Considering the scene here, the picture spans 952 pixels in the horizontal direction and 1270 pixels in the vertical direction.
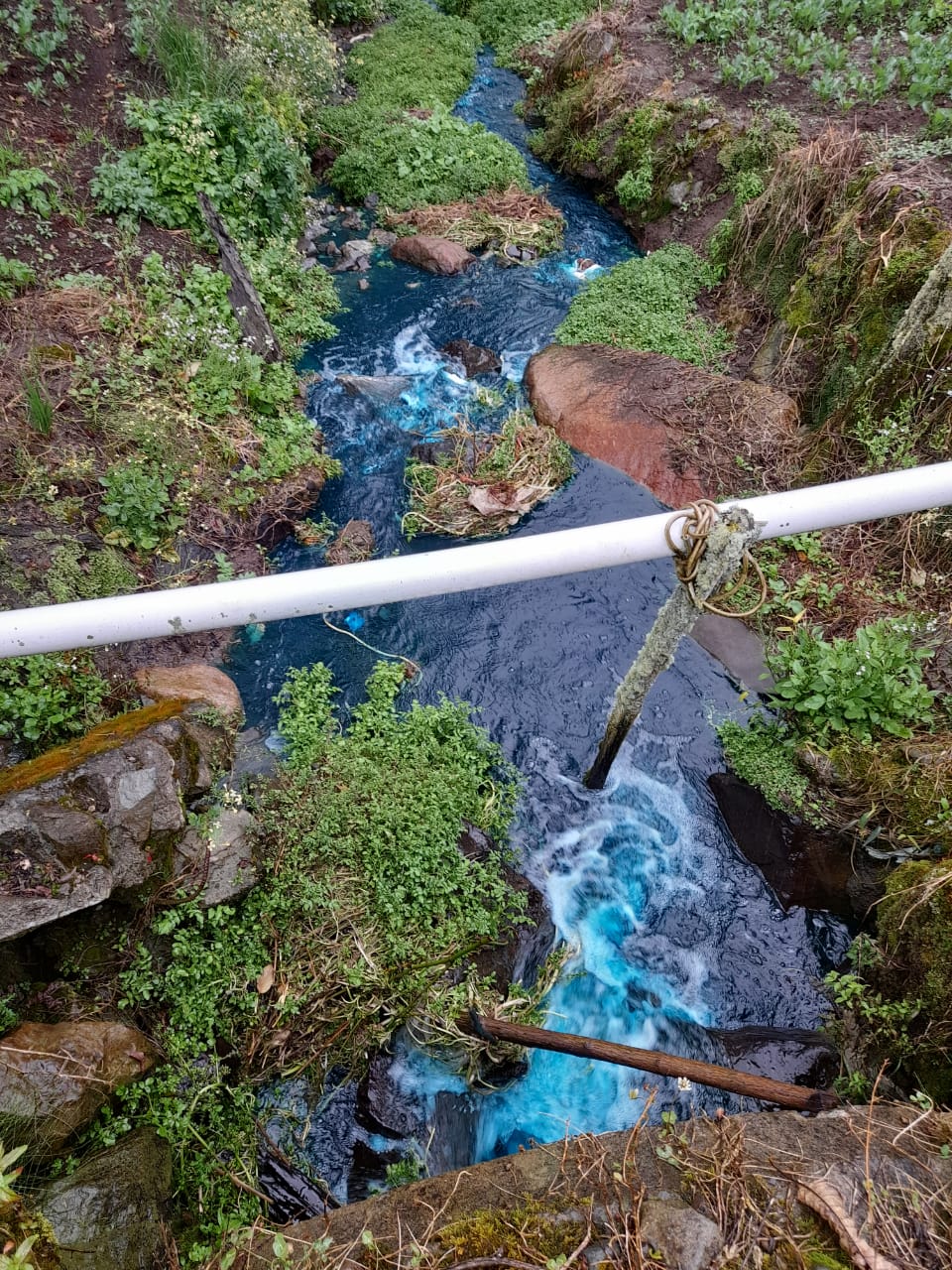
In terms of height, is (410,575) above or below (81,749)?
above

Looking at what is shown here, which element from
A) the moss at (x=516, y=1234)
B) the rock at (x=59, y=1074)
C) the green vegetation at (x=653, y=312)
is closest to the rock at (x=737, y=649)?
the green vegetation at (x=653, y=312)

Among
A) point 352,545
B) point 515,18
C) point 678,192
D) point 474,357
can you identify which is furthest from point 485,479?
point 515,18

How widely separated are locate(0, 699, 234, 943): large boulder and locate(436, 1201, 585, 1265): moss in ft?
6.82

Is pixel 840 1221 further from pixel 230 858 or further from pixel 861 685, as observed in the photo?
pixel 861 685

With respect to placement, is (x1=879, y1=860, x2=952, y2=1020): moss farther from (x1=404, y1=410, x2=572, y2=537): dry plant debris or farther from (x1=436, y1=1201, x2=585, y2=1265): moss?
(x1=404, y1=410, x2=572, y2=537): dry plant debris

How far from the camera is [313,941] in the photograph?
3623mm

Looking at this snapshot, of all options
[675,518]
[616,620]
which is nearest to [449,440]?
[616,620]

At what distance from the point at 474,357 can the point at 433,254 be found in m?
1.99

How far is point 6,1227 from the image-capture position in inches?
71.2

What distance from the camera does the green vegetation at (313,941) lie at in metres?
3.09

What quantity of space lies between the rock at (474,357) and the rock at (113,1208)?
696cm

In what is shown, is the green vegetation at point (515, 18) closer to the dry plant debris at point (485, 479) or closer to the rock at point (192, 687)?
the dry plant debris at point (485, 479)

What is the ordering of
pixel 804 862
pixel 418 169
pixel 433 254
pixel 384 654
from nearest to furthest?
pixel 804 862 < pixel 384 654 < pixel 433 254 < pixel 418 169

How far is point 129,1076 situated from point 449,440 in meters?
5.52
